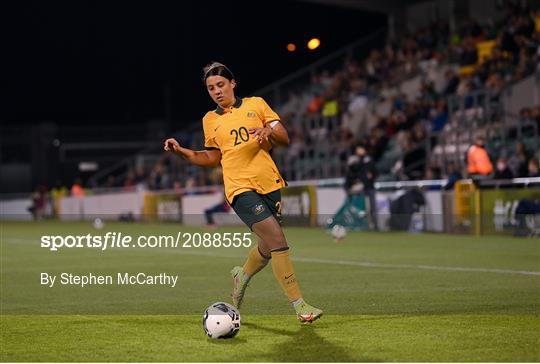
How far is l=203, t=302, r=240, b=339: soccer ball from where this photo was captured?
880 centimetres

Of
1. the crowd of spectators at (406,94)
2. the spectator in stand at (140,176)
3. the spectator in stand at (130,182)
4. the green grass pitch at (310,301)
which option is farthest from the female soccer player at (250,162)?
the spectator in stand at (140,176)

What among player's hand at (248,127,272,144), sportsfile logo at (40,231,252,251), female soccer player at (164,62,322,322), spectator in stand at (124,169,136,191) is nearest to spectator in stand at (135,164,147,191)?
spectator in stand at (124,169,136,191)

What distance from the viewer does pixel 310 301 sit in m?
12.0

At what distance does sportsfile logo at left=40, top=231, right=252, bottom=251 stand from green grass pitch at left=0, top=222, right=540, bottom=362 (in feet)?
10.9

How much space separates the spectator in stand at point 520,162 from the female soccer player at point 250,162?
15494mm

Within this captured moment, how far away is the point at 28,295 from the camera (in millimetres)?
13164

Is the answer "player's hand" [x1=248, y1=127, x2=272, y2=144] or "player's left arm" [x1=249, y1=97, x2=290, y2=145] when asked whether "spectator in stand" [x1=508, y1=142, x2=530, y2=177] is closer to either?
"player's left arm" [x1=249, y1=97, x2=290, y2=145]

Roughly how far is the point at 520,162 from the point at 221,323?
17046 mm

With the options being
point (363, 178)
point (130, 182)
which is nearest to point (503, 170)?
point (363, 178)

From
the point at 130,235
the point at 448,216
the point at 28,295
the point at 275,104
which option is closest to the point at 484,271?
the point at 28,295

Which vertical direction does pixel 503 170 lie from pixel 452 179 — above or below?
above

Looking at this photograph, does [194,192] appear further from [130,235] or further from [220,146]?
[220,146]

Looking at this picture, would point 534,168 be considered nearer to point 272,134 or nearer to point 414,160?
point 414,160

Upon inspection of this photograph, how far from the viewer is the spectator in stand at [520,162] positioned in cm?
2434
